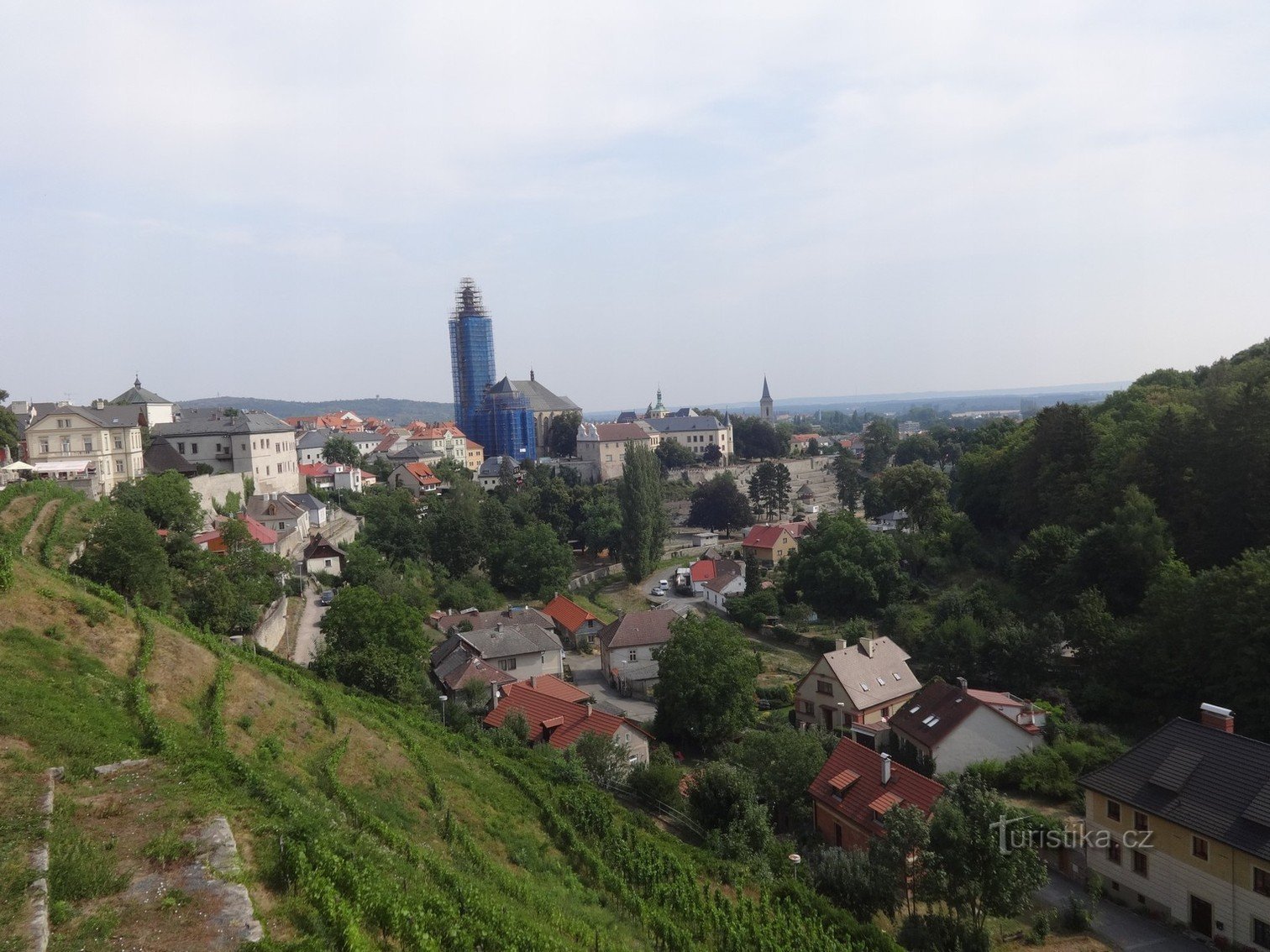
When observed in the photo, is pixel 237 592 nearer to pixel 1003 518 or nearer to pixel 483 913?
pixel 483 913

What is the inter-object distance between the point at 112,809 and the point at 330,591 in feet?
98.3

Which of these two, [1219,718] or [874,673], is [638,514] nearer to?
[874,673]

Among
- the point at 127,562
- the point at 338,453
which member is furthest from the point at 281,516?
the point at 338,453

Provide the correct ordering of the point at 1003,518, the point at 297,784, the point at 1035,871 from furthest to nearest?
1. the point at 1003,518
2. the point at 1035,871
3. the point at 297,784

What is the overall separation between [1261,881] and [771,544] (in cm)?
4008

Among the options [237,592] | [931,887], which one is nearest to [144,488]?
[237,592]

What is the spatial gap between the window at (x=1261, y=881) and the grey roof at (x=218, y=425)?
45.6 metres

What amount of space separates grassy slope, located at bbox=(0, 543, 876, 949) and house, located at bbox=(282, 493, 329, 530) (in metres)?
29.5

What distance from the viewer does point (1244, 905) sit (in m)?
15.0

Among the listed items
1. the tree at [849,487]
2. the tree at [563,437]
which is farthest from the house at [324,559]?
the tree at [563,437]

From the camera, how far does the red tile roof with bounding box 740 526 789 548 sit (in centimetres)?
5506

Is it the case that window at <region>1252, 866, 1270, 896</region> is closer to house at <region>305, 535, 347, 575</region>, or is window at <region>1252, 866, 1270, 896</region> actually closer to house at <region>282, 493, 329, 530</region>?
house at <region>305, 535, 347, 575</region>

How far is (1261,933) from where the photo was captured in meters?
14.8

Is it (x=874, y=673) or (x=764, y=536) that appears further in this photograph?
(x=764, y=536)
